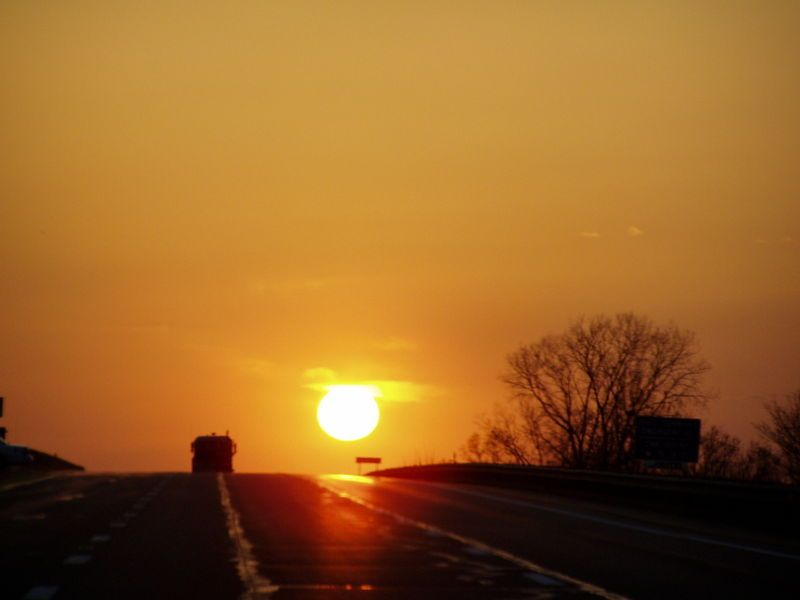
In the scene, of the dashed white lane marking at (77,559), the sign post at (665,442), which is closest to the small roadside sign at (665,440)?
the sign post at (665,442)

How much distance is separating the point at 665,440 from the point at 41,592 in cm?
3432

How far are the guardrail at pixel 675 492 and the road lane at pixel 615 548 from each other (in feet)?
4.24

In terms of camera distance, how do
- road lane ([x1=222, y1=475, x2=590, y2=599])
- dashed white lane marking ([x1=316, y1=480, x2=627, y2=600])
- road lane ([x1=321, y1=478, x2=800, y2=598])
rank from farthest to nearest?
1. road lane ([x1=321, y1=478, x2=800, y2=598])
2. dashed white lane marking ([x1=316, y1=480, x2=627, y2=600])
3. road lane ([x1=222, y1=475, x2=590, y2=599])

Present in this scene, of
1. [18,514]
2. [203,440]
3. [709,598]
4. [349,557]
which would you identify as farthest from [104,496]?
[203,440]

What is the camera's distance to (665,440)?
149 ft

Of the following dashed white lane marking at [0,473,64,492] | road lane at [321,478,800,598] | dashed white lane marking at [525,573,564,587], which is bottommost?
dashed white lane marking at [525,573,564,587]

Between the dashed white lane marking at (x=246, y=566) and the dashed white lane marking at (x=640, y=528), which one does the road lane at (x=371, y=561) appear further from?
the dashed white lane marking at (x=640, y=528)

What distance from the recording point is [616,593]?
1410 centimetres

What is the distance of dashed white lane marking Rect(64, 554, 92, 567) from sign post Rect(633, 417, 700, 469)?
30.2 m

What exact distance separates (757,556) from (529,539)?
11.8ft

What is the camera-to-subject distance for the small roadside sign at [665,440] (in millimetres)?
45281

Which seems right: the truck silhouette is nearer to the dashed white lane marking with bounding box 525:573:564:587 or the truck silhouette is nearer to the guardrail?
the guardrail

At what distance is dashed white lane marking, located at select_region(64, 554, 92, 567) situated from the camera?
16.2 metres

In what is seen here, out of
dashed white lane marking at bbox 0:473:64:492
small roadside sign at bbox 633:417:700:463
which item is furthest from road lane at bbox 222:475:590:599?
small roadside sign at bbox 633:417:700:463
